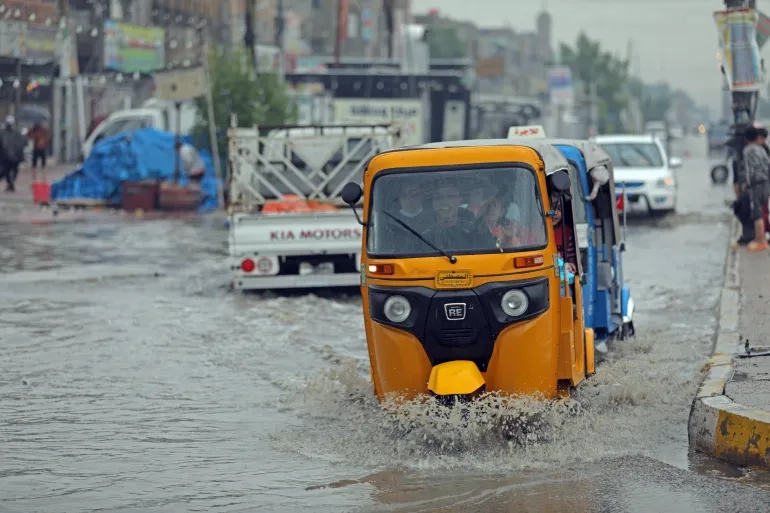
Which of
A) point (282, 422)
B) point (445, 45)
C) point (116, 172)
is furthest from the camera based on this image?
point (445, 45)

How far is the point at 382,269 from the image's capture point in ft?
27.0

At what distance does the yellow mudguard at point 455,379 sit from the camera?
787 cm

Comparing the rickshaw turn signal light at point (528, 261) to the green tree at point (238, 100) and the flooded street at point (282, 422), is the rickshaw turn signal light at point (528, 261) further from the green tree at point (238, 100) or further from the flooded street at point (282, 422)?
the green tree at point (238, 100)

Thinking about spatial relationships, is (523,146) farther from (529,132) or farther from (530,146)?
(529,132)

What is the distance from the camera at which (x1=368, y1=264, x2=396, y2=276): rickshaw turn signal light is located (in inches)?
322

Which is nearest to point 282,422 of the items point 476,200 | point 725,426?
point 476,200

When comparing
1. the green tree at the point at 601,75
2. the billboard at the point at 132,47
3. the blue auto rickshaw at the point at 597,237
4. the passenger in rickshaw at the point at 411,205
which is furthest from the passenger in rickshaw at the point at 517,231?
the green tree at the point at 601,75

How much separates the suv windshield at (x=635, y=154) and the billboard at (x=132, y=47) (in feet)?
70.0

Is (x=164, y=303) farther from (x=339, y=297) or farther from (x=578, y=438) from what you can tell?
(x=578, y=438)

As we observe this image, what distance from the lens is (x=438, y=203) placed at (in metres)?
8.32

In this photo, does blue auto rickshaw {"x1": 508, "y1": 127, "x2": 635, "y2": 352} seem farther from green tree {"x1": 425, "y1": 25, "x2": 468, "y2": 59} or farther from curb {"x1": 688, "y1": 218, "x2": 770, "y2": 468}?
green tree {"x1": 425, "y1": 25, "x2": 468, "y2": 59}

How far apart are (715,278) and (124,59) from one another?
33.9m

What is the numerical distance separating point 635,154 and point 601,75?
98385 mm

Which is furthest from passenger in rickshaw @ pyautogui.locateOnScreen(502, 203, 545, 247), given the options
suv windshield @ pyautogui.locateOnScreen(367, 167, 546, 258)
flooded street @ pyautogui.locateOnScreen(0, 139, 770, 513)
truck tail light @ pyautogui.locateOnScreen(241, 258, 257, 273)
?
truck tail light @ pyautogui.locateOnScreen(241, 258, 257, 273)
